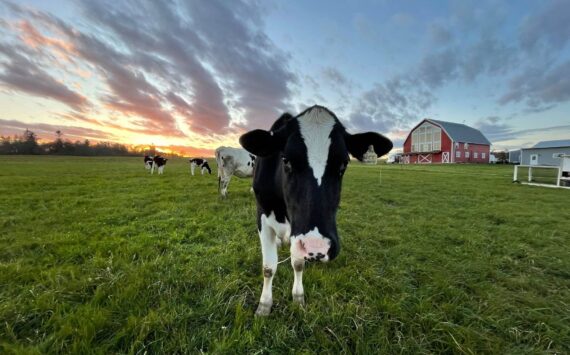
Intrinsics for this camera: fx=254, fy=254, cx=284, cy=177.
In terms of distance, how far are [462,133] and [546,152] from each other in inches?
525

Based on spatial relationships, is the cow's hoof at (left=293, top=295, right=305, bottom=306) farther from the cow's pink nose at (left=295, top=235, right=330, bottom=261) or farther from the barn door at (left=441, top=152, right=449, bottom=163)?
the barn door at (left=441, top=152, right=449, bottom=163)

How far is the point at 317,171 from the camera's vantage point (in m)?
2.07

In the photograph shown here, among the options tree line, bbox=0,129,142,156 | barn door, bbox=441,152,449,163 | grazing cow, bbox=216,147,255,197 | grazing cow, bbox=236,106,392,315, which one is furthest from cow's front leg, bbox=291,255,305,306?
tree line, bbox=0,129,142,156

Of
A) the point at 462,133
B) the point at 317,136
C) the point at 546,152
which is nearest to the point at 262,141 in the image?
the point at 317,136

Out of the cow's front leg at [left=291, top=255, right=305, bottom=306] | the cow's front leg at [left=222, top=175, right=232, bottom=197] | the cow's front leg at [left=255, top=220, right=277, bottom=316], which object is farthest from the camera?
the cow's front leg at [left=222, top=175, right=232, bottom=197]

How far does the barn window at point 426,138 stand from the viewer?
4928 cm

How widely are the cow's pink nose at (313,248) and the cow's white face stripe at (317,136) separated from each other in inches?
17.8

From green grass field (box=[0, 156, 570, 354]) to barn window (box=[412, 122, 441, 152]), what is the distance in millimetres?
49796

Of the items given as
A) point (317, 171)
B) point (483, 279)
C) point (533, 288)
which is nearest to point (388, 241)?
point (483, 279)

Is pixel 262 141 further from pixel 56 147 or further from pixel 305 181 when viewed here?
pixel 56 147

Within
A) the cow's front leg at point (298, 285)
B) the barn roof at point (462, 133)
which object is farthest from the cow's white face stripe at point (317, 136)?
the barn roof at point (462, 133)

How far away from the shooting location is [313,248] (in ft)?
5.93

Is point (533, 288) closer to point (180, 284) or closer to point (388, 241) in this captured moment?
point (388, 241)

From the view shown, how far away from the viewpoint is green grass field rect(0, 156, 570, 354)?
224 centimetres
